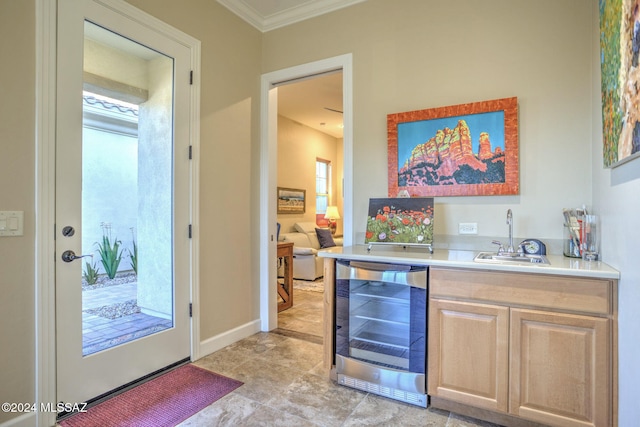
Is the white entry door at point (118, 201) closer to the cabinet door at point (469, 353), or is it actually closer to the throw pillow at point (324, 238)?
the cabinet door at point (469, 353)

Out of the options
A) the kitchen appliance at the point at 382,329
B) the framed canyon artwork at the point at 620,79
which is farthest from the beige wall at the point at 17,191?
the framed canyon artwork at the point at 620,79

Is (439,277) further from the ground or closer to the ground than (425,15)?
closer to the ground

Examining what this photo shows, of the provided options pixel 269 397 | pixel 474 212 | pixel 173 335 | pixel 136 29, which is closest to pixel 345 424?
pixel 269 397

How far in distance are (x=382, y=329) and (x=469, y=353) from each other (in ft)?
1.86

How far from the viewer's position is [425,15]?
2635mm

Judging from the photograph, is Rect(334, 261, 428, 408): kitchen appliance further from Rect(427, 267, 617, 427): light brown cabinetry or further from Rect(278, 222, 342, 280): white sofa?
Rect(278, 222, 342, 280): white sofa

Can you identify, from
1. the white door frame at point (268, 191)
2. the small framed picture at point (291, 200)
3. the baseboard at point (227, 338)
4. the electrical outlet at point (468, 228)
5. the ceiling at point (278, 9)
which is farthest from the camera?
the small framed picture at point (291, 200)

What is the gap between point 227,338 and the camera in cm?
301

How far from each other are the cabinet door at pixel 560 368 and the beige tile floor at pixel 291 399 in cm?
34

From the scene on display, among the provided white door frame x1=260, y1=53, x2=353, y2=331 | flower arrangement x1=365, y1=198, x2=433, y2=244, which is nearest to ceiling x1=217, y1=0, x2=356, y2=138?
white door frame x1=260, y1=53, x2=353, y2=331

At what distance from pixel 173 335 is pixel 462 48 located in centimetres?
307

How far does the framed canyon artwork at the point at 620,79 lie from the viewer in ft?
4.20

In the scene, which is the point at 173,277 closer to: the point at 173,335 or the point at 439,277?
the point at 173,335

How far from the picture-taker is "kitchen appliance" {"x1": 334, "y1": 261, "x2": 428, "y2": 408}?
2070 millimetres
